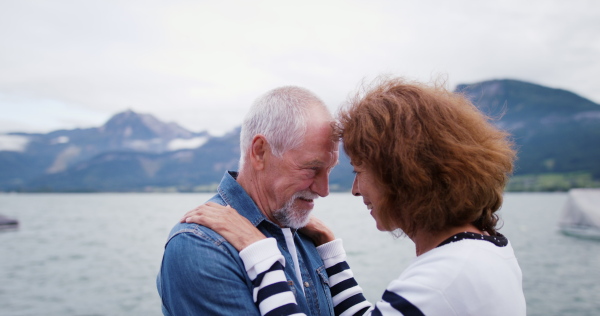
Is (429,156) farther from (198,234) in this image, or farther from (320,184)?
(198,234)

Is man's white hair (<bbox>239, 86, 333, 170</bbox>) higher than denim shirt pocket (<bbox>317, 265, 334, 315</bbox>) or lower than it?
higher

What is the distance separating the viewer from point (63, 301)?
25516mm

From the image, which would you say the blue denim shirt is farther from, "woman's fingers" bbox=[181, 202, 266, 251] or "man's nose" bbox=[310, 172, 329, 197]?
"man's nose" bbox=[310, 172, 329, 197]

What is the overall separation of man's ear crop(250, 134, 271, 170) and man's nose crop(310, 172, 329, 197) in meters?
0.35

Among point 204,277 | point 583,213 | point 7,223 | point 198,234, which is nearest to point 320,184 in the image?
point 198,234

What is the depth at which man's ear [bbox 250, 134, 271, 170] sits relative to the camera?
307 centimetres

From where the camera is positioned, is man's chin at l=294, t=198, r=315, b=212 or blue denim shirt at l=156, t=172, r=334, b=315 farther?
man's chin at l=294, t=198, r=315, b=212

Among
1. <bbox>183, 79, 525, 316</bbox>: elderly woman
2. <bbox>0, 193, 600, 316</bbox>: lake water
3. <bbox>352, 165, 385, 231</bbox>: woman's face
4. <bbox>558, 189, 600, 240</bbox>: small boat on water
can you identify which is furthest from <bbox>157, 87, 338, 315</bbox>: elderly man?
<bbox>558, 189, 600, 240</bbox>: small boat on water

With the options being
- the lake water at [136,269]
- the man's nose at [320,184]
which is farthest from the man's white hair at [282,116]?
the lake water at [136,269]

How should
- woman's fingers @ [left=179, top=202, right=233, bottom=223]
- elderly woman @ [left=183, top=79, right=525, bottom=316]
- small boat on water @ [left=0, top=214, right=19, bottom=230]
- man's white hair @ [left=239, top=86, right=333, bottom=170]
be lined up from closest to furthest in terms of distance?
elderly woman @ [left=183, top=79, right=525, bottom=316] → woman's fingers @ [left=179, top=202, right=233, bottom=223] → man's white hair @ [left=239, top=86, right=333, bottom=170] → small boat on water @ [left=0, top=214, right=19, bottom=230]

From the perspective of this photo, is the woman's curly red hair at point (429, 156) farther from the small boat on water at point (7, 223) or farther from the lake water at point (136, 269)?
the small boat on water at point (7, 223)

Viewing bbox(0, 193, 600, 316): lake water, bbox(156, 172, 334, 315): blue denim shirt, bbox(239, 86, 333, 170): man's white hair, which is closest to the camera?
bbox(156, 172, 334, 315): blue denim shirt

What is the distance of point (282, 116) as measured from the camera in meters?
2.98

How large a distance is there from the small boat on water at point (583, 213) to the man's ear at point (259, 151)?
4667cm
